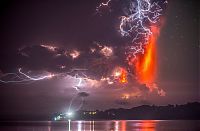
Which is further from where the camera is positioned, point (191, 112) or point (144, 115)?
point (144, 115)

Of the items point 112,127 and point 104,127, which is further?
point 104,127

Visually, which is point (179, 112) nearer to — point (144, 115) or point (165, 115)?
point (165, 115)

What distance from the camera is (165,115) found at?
551ft

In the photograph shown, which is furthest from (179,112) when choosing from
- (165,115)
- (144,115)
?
(144,115)

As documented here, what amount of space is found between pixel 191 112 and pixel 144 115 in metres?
26.3

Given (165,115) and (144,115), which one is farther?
(144,115)

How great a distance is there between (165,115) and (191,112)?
483 inches

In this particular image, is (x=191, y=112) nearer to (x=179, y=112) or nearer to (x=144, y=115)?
(x=179, y=112)

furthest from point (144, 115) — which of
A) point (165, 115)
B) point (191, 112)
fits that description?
point (191, 112)

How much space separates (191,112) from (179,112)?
900 centimetres

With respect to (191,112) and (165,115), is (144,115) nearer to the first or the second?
(165,115)

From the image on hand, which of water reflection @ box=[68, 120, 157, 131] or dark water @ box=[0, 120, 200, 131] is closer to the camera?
dark water @ box=[0, 120, 200, 131]

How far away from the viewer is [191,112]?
15812 cm

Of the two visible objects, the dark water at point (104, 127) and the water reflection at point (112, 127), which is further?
the water reflection at point (112, 127)
